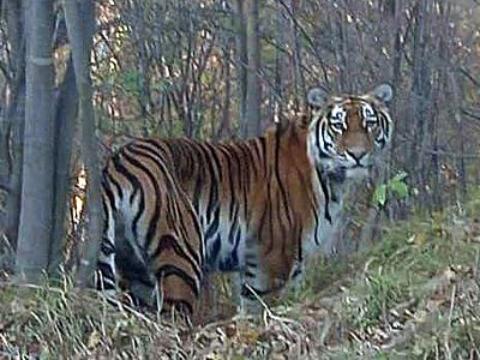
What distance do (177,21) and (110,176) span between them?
3183mm

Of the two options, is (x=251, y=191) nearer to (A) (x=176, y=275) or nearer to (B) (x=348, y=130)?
(B) (x=348, y=130)

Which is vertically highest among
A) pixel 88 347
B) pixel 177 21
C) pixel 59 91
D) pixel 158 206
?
pixel 177 21

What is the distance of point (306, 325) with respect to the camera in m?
6.25

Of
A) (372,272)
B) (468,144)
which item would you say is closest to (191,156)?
(372,272)

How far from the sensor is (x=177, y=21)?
1081 centimetres

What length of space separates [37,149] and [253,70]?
309 cm

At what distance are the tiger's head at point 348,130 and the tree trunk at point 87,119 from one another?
79.5 inches

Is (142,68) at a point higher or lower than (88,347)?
higher

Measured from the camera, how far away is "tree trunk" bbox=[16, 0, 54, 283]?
22.5ft

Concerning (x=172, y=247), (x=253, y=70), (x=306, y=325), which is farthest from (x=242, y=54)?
(x=306, y=325)

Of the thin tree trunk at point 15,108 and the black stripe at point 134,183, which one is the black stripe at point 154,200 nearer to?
the black stripe at point 134,183

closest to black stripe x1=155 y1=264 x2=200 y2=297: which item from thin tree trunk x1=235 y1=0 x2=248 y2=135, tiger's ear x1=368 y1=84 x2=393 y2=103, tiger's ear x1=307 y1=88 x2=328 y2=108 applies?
tiger's ear x1=307 y1=88 x2=328 y2=108

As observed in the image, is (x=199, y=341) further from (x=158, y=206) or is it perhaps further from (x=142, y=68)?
(x=142, y=68)

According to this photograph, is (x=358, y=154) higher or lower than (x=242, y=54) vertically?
lower
